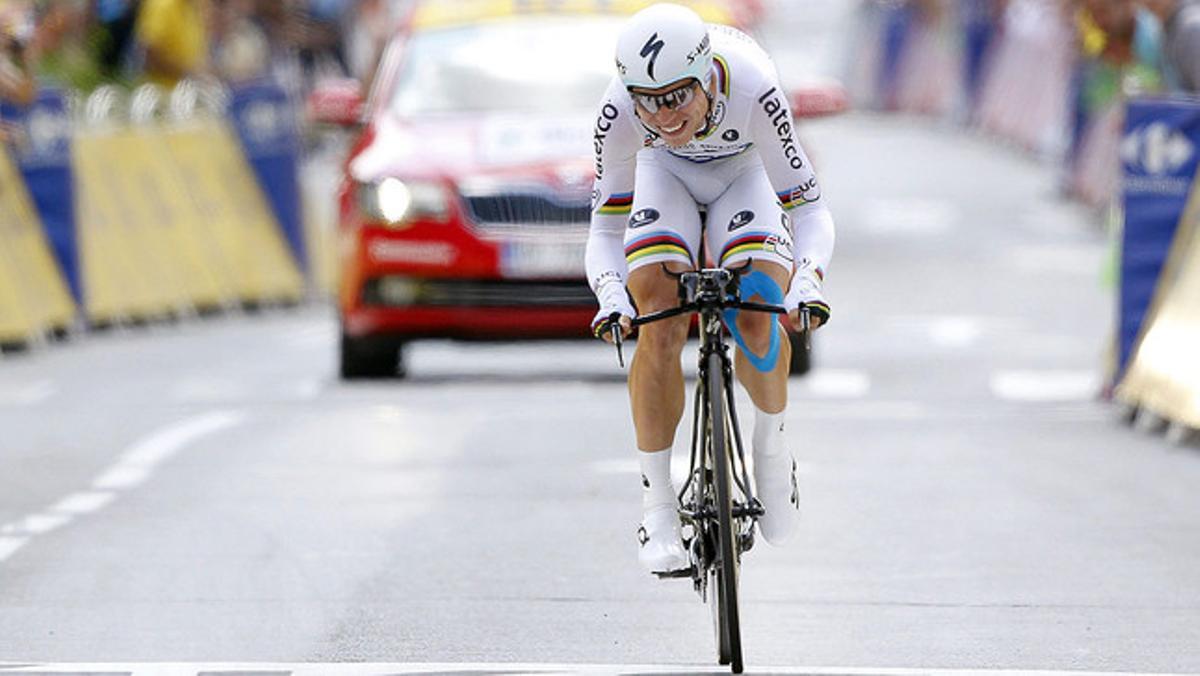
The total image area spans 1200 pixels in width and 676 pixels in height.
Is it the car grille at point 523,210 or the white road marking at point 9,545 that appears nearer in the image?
the white road marking at point 9,545

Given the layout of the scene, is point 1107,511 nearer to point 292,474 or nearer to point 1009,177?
point 292,474

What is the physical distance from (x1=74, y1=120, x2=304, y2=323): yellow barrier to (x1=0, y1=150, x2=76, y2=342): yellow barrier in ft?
1.72

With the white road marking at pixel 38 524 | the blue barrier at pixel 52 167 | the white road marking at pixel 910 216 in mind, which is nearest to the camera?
the white road marking at pixel 38 524

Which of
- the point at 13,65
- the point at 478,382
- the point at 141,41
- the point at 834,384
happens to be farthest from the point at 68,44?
the point at 834,384

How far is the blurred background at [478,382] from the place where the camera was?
29.5 ft

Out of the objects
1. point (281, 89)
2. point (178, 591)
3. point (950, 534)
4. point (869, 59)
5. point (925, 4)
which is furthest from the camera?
point (869, 59)

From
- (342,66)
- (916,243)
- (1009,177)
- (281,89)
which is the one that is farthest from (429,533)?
(342,66)

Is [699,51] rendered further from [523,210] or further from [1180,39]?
[523,210]

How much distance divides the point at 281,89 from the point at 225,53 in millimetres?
5877

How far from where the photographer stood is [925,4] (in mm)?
42562

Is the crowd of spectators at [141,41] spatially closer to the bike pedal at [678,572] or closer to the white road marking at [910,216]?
the white road marking at [910,216]

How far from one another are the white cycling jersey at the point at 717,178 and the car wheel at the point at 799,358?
6969 millimetres

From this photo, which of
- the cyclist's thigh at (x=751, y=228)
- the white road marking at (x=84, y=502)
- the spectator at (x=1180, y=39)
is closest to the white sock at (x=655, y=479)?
the cyclist's thigh at (x=751, y=228)

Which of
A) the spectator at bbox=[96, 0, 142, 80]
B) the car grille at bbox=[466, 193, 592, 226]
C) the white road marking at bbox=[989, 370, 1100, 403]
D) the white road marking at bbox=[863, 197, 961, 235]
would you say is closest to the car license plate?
the car grille at bbox=[466, 193, 592, 226]
